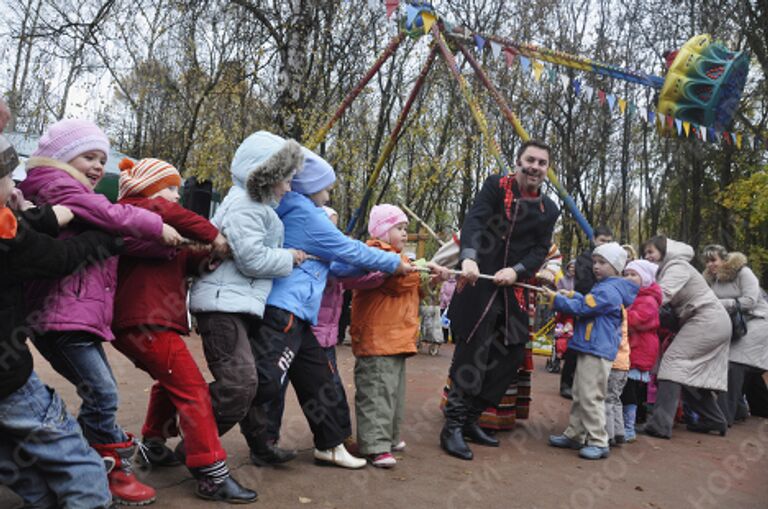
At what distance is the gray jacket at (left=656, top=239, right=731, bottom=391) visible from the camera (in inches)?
270

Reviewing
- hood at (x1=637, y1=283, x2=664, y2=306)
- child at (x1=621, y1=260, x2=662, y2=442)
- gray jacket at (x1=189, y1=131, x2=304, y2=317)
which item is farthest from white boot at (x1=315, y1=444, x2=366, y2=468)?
hood at (x1=637, y1=283, x2=664, y2=306)

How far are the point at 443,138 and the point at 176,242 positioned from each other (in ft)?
63.1

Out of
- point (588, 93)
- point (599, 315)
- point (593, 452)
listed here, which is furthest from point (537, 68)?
point (593, 452)

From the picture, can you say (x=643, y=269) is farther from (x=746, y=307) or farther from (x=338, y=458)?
(x=338, y=458)

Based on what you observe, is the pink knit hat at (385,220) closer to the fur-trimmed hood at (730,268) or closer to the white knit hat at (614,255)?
the white knit hat at (614,255)

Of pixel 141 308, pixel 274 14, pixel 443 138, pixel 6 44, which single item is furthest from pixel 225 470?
pixel 443 138

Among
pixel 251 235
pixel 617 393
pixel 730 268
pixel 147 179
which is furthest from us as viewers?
pixel 730 268

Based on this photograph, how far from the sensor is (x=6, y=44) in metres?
9.43

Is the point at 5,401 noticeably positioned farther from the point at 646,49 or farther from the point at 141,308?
the point at 646,49

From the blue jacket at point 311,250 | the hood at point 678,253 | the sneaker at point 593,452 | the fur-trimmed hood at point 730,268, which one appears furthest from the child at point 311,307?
the fur-trimmed hood at point 730,268

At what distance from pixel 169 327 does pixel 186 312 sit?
0.15m

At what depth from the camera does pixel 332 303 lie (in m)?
4.57

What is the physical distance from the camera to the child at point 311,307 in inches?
152

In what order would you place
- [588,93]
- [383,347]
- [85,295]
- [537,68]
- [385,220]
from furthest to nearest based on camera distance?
1. [588,93]
2. [537,68]
3. [385,220]
4. [383,347]
5. [85,295]
